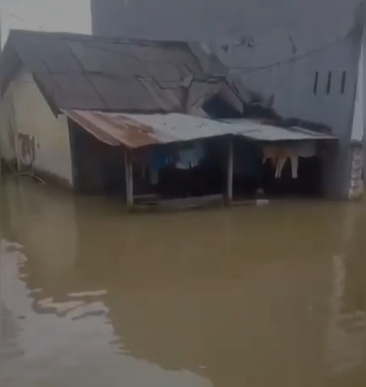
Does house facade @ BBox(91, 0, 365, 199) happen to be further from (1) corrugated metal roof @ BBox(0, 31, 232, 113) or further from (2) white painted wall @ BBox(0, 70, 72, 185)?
(2) white painted wall @ BBox(0, 70, 72, 185)

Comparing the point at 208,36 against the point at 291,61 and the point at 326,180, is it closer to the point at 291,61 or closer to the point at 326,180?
the point at 291,61

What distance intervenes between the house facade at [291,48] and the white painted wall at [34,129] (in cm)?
37

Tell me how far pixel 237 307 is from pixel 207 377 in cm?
25

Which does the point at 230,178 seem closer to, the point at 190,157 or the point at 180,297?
the point at 190,157

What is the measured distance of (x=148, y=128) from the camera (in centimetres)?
175

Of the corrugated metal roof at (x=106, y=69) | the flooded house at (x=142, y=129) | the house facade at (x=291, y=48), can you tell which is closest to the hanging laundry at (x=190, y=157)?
the flooded house at (x=142, y=129)

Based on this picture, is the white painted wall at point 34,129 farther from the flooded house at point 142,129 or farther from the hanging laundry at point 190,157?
the hanging laundry at point 190,157

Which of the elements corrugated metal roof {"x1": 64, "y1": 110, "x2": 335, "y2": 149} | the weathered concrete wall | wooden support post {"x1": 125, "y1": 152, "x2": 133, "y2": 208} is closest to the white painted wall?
corrugated metal roof {"x1": 64, "y1": 110, "x2": 335, "y2": 149}

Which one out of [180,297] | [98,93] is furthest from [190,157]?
[180,297]

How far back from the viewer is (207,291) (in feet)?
3.84

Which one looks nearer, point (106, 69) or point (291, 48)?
point (106, 69)

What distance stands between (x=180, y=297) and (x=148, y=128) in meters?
0.75

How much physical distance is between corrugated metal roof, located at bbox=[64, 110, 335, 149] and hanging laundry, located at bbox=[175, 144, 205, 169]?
1.8 inches

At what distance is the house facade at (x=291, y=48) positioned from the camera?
171 centimetres
